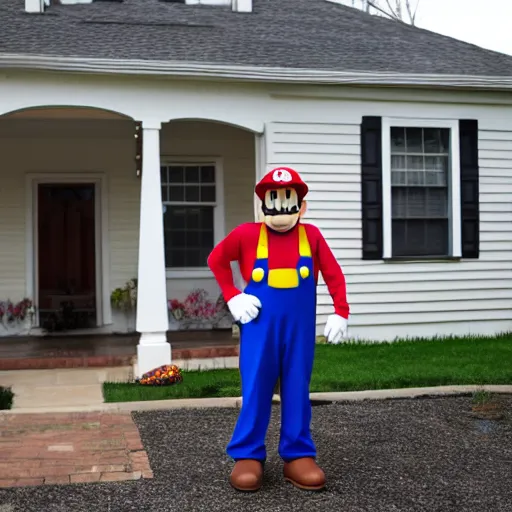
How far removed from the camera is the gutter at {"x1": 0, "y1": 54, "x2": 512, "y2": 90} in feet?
27.6

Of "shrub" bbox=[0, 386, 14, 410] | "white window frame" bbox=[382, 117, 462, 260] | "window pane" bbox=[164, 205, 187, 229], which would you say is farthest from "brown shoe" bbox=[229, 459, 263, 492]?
"window pane" bbox=[164, 205, 187, 229]

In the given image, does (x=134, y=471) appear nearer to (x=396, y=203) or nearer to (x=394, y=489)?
(x=394, y=489)

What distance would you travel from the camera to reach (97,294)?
1138 cm

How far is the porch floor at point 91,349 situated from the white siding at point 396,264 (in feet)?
4.49

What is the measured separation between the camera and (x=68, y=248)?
11.5m

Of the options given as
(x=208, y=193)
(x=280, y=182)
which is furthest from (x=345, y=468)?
(x=208, y=193)

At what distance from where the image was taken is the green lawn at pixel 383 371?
725 cm

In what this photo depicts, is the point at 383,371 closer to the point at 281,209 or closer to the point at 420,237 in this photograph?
the point at 420,237

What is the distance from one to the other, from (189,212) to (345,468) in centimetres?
705

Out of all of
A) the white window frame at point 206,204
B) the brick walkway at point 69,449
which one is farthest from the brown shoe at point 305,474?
the white window frame at point 206,204

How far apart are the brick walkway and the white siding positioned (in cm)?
414

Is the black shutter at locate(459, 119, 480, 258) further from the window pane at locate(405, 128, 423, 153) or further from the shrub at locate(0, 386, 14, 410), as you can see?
the shrub at locate(0, 386, 14, 410)

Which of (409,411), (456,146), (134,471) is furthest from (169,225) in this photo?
(134,471)

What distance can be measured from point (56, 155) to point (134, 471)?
710 centimetres
